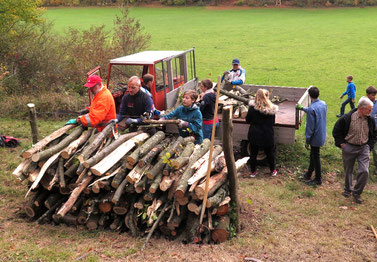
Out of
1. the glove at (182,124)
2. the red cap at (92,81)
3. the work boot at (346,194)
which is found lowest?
the work boot at (346,194)

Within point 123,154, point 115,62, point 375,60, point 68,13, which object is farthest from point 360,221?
point 68,13

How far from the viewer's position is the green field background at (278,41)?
21328 millimetres

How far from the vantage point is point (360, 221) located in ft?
22.2

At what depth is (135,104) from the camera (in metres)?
7.83

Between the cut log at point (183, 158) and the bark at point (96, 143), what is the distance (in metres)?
1.55

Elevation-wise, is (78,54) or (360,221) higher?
(78,54)

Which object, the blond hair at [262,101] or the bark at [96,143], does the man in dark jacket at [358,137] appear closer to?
the blond hair at [262,101]

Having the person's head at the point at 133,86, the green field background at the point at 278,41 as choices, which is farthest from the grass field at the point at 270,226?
the person's head at the point at 133,86

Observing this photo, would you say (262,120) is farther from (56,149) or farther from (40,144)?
(40,144)

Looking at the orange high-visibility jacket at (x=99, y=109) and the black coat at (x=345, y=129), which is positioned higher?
the orange high-visibility jacket at (x=99, y=109)

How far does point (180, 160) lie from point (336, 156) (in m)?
5.29

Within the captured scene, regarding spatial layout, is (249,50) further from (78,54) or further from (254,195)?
(254,195)

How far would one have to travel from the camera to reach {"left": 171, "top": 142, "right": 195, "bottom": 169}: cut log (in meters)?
6.15

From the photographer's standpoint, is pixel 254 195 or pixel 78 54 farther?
pixel 78 54
